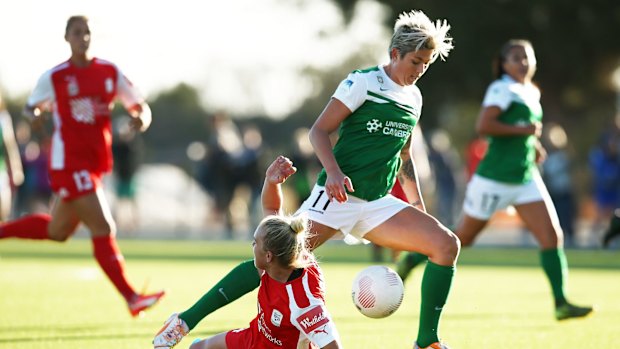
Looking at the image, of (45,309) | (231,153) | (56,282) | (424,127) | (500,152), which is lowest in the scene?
(424,127)

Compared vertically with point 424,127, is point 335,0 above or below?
above

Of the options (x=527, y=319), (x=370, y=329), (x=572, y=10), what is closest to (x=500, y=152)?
(x=527, y=319)

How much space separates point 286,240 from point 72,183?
3.61 meters

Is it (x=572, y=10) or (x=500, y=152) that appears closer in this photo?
(x=500, y=152)

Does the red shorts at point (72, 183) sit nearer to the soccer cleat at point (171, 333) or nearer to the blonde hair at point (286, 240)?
the soccer cleat at point (171, 333)

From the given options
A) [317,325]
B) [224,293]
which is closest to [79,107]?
[224,293]

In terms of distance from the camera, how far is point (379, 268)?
6.95 metres

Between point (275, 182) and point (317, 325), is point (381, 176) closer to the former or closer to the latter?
point (275, 182)

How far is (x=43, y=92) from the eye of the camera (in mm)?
9227

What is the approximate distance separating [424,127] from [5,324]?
30.1m

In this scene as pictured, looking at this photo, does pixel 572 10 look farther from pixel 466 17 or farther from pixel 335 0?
pixel 335 0

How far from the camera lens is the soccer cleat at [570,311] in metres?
9.14

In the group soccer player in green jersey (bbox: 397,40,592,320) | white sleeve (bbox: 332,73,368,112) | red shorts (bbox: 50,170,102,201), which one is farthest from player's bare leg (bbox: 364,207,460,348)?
red shorts (bbox: 50,170,102,201)

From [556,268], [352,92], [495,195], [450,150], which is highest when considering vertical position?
[352,92]
